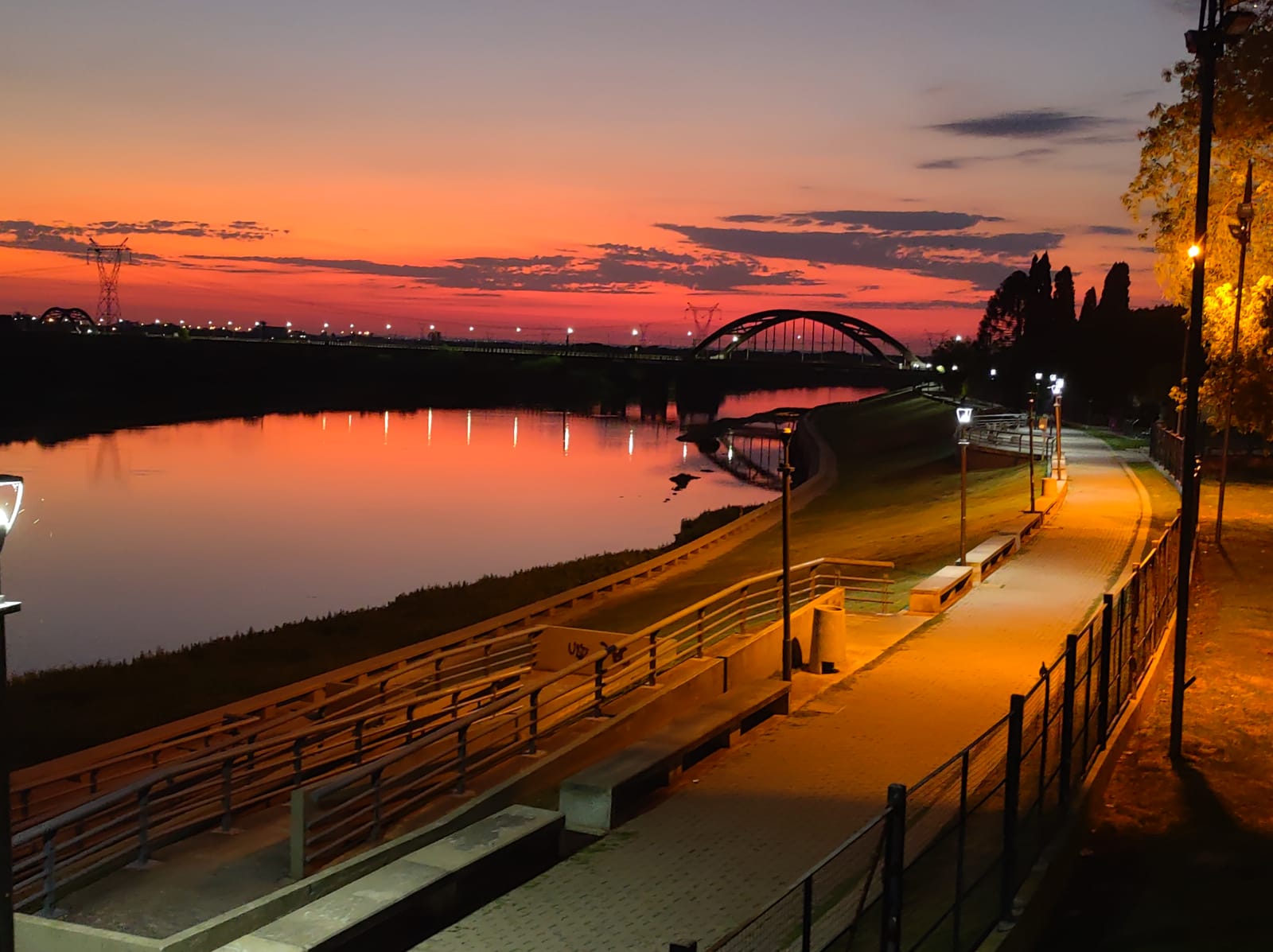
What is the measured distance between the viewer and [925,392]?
110562 millimetres

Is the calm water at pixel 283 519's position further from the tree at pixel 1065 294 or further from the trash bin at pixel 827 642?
the tree at pixel 1065 294

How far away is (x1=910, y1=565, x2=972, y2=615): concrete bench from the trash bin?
3544 mm

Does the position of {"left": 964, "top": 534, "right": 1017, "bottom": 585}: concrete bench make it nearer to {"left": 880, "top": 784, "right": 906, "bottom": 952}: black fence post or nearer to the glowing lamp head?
{"left": 880, "top": 784, "right": 906, "bottom": 952}: black fence post

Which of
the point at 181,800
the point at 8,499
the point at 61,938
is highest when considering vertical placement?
the point at 8,499

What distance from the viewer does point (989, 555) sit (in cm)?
2436

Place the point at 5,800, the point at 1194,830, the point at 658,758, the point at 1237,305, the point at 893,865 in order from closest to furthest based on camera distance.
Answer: the point at 5,800 < the point at 893,865 < the point at 1194,830 < the point at 658,758 < the point at 1237,305

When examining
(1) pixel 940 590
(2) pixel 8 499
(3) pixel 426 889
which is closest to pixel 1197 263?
(1) pixel 940 590

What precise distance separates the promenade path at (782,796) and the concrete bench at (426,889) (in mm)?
309

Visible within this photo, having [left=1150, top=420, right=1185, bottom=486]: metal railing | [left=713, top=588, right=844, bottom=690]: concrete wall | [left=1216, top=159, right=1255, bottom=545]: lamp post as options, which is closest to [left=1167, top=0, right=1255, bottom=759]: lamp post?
[left=713, top=588, right=844, bottom=690]: concrete wall

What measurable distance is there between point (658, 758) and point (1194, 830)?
4.46 meters

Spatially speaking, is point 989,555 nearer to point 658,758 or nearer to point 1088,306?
point 658,758

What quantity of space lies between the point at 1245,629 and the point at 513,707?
10.3 meters

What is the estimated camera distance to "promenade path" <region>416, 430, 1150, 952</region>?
8.18 meters

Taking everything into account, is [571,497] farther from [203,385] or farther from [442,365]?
[442,365]
